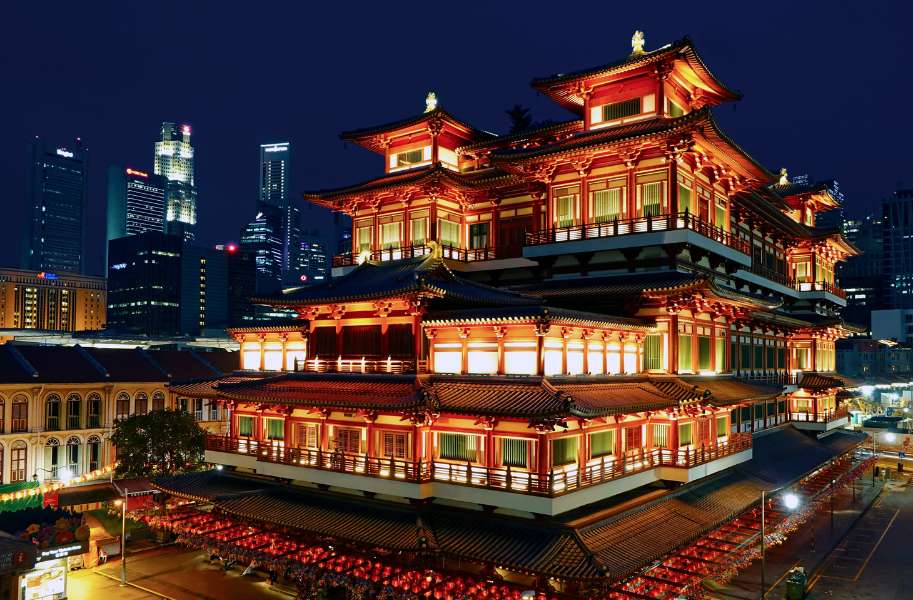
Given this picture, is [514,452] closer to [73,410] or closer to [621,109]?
[621,109]

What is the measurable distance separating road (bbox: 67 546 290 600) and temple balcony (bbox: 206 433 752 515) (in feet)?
16.9

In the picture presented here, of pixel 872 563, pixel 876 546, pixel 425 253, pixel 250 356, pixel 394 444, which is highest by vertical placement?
pixel 425 253

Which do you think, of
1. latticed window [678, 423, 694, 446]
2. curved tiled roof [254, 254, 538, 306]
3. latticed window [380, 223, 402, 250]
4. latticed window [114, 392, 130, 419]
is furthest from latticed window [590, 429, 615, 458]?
latticed window [114, 392, 130, 419]

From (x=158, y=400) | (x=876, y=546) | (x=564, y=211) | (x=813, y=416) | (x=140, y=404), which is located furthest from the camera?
(x=158, y=400)

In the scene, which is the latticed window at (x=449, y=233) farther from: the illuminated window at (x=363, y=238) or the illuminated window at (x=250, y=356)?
the illuminated window at (x=250, y=356)

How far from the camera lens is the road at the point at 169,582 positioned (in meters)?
31.0

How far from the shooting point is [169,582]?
108 feet

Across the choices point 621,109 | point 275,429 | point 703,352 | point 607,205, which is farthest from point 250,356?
point 703,352

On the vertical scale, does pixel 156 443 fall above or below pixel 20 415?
below

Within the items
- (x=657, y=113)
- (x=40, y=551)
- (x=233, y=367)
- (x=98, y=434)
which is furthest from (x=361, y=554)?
(x=233, y=367)

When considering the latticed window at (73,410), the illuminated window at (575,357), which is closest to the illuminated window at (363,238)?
the illuminated window at (575,357)

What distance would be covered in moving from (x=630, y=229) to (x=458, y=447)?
14.3 m

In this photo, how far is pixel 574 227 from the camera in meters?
36.3

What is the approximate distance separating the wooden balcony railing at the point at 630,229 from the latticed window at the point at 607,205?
0.50 m
